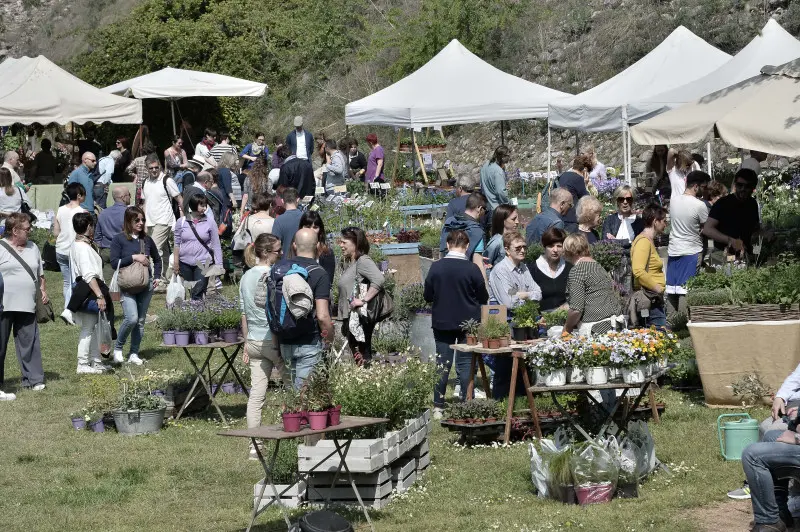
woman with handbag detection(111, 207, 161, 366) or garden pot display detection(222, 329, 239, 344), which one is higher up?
woman with handbag detection(111, 207, 161, 366)

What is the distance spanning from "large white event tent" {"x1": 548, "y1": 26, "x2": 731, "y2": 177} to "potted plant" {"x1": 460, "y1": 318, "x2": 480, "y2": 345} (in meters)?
8.61

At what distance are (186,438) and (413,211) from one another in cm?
825

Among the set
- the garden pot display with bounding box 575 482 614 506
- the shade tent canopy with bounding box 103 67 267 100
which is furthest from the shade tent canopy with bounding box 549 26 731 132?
→ the garden pot display with bounding box 575 482 614 506

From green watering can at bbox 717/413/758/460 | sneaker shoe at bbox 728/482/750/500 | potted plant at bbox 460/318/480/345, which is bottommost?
sneaker shoe at bbox 728/482/750/500

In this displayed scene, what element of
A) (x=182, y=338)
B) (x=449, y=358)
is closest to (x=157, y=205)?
(x=182, y=338)

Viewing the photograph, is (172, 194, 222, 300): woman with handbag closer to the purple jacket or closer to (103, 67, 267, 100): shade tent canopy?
the purple jacket

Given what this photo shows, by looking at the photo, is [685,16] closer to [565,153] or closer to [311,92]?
[565,153]

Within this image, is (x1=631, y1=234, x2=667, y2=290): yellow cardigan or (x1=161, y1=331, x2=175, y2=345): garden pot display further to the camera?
(x1=631, y1=234, x2=667, y2=290): yellow cardigan

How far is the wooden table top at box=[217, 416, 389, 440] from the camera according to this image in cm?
673

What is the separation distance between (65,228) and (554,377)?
26.7 ft

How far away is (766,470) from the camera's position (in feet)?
20.6

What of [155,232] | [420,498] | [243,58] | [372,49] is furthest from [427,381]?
[243,58]

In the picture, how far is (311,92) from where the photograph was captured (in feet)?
116

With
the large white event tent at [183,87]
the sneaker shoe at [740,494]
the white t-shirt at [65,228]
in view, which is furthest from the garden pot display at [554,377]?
the large white event tent at [183,87]
